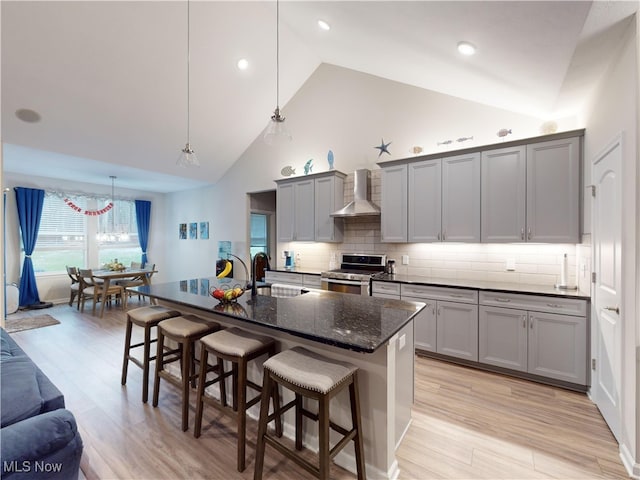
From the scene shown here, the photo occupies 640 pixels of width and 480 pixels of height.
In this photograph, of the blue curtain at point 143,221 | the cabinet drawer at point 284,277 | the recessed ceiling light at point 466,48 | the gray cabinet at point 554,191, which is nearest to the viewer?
the recessed ceiling light at point 466,48

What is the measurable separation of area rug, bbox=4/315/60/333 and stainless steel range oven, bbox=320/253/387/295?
467 cm

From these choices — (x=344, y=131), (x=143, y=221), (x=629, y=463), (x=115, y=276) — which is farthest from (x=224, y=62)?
(x=629, y=463)

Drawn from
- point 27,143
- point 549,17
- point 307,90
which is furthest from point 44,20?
point 549,17

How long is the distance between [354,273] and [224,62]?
354 cm

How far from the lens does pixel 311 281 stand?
443cm

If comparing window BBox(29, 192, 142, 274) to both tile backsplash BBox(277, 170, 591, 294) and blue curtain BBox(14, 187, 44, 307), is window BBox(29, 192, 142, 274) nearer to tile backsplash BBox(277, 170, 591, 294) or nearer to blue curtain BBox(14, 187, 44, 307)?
blue curtain BBox(14, 187, 44, 307)

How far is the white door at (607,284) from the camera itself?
1.92 meters

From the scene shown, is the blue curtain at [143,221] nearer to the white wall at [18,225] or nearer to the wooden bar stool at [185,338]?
the white wall at [18,225]

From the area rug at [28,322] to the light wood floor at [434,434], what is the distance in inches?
88.8

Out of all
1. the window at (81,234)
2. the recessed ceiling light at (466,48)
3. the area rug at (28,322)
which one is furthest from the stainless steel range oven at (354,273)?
the window at (81,234)

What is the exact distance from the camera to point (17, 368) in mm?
1782

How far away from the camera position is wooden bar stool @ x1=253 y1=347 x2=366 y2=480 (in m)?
1.41

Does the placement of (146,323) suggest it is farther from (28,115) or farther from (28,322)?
(28,322)

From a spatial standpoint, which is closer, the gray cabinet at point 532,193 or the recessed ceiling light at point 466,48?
the recessed ceiling light at point 466,48
